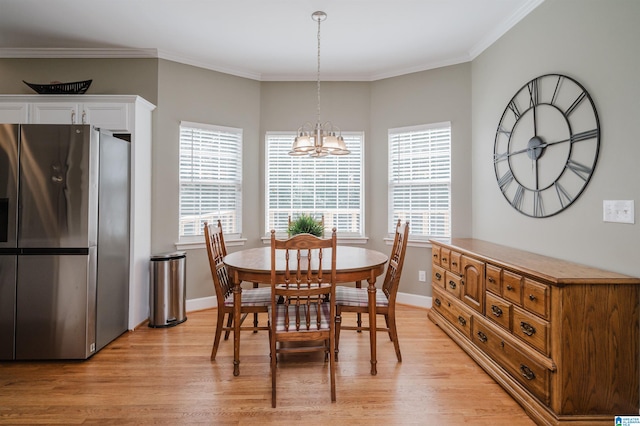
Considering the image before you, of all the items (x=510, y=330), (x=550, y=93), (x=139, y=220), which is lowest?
(x=510, y=330)

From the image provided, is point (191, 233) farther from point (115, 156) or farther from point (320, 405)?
point (320, 405)

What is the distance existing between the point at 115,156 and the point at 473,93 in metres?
3.76

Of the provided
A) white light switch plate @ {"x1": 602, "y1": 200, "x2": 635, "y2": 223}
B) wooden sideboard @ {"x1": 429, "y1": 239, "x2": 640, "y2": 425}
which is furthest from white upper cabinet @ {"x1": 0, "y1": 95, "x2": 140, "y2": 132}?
white light switch plate @ {"x1": 602, "y1": 200, "x2": 635, "y2": 223}

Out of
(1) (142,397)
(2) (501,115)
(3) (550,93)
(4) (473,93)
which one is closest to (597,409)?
(3) (550,93)

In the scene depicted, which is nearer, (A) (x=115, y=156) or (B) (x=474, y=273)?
(B) (x=474, y=273)

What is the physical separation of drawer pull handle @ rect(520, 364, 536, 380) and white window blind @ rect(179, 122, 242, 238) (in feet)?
10.7

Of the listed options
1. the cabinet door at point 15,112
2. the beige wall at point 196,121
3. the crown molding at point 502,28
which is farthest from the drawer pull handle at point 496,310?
the cabinet door at point 15,112

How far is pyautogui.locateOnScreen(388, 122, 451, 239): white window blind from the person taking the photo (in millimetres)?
4012

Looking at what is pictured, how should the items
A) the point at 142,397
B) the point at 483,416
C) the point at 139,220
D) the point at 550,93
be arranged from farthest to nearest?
the point at 139,220, the point at 550,93, the point at 142,397, the point at 483,416

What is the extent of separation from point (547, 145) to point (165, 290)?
3.69 metres

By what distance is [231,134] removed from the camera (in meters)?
4.29

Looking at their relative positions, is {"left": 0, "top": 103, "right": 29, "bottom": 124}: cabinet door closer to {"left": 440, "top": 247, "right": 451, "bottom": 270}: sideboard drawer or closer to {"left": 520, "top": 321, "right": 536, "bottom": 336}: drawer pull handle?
{"left": 440, "top": 247, "right": 451, "bottom": 270}: sideboard drawer

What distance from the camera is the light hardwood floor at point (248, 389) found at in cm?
201

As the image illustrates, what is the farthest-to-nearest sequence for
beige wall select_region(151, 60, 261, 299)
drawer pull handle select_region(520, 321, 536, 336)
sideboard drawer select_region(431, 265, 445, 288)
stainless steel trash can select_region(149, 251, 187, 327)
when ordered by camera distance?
beige wall select_region(151, 60, 261, 299) < stainless steel trash can select_region(149, 251, 187, 327) < sideboard drawer select_region(431, 265, 445, 288) < drawer pull handle select_region(520, 321, 536, 336)
